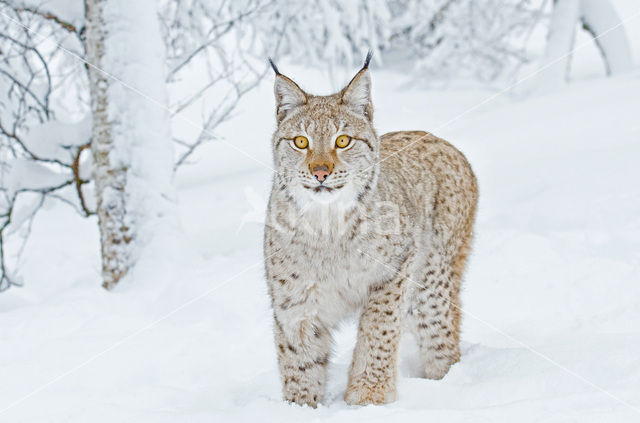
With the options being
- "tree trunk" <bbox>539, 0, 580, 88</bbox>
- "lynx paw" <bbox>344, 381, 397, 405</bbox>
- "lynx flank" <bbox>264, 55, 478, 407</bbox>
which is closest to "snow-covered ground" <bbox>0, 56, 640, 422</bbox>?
"lynx paw" <bbox>344, 381, 397, 405</bbox>

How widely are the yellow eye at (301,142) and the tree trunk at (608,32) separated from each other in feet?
32.7

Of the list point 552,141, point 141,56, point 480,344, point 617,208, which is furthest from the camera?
point 552,141

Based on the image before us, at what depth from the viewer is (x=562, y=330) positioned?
13.4ft

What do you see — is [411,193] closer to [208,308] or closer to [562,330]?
[562,330]

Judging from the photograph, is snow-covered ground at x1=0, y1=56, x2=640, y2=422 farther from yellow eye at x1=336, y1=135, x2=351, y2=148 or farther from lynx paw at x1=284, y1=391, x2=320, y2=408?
yellow eye at x1=336, y1=135, x2=351, y2=148

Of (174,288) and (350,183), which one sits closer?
(350,183)

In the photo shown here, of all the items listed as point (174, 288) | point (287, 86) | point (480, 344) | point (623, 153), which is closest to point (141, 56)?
point (174, 288)

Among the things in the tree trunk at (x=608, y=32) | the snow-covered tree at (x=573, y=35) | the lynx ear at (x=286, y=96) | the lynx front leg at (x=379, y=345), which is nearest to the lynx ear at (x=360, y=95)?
the lynx ear at (x=286, y=96)

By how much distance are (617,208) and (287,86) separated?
3471mm

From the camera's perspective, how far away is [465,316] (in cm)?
457

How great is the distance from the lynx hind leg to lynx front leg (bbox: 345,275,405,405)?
17.5 inches

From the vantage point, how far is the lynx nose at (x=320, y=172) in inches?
118

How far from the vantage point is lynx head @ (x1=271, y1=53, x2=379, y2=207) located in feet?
10.0

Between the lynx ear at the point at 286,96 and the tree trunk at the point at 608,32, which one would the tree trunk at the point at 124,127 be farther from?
the tree trunk at the point at 608,32
